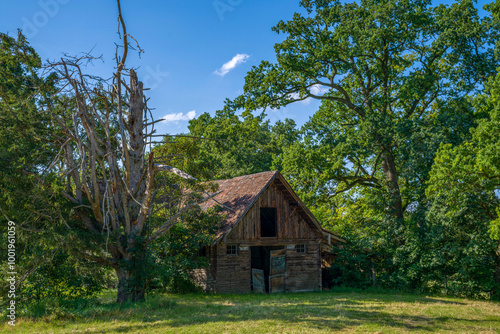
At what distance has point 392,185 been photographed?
24.0 m

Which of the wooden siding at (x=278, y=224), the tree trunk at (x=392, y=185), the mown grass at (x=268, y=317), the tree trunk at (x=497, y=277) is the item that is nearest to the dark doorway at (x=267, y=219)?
the wooden siding at (x=278, y=224)

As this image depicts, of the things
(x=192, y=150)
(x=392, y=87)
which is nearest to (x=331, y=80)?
(x=392, y=87)

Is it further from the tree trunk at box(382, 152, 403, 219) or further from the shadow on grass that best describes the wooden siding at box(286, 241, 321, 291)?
the tree trunk at box(382, 152, 403, 219)

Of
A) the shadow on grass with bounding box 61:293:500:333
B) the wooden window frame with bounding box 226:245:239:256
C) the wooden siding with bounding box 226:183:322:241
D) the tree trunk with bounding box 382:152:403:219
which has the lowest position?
the shadow on grass with bounding box 61:293:500:333

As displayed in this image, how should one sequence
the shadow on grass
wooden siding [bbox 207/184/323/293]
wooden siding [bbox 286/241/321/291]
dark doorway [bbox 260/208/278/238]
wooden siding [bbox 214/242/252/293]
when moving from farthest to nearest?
dark doorway [bbox 260/208/278/238] → wooden siding [bbox 286/241/321/291] → wooden siding [bbox 207/184/323/293] → wooden siding [bbox 214/242/252/293] → the shadow on grass

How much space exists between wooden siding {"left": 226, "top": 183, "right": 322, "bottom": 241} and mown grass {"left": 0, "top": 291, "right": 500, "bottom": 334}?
4008mm

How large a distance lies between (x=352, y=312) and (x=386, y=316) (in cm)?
112

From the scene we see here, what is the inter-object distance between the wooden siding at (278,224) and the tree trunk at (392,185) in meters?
4.67

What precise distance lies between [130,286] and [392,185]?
15621 millimetres

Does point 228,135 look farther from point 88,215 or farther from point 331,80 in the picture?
point 88,215

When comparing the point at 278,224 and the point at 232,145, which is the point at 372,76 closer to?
the point at 278,224

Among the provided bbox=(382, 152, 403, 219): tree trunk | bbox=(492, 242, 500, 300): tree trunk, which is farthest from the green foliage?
bbox=(492, 242, 500, 300): tree trunk

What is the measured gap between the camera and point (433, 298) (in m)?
19.5

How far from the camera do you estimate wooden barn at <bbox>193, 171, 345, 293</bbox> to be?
2050cm
